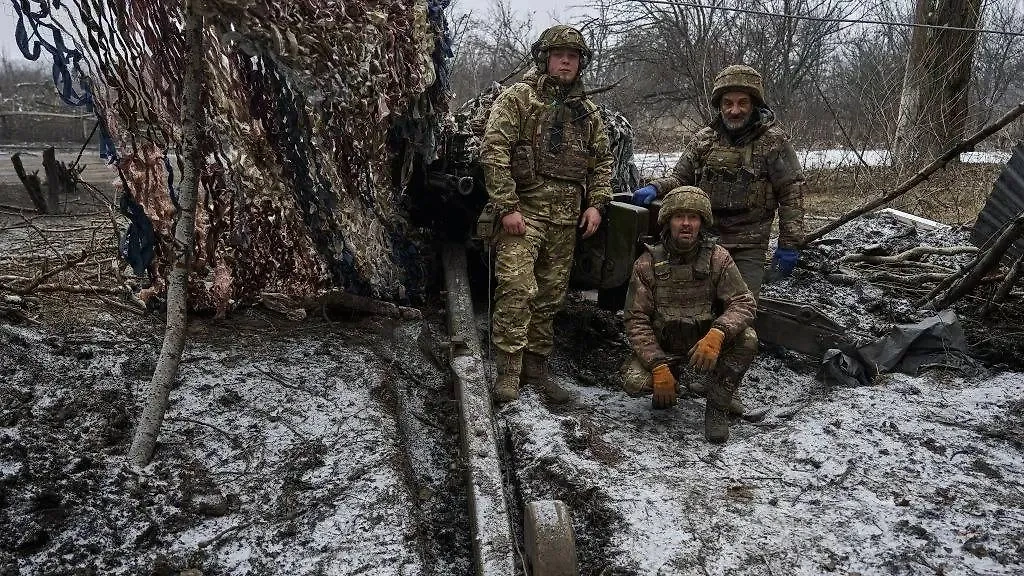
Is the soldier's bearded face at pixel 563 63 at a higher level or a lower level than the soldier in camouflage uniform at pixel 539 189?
higher

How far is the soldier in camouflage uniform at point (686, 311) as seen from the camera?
3.84 metres

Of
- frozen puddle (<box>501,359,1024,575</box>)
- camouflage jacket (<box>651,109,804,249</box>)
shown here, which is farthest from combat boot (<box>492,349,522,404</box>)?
camouflage jacket (<box>651,109,804,249</box>)

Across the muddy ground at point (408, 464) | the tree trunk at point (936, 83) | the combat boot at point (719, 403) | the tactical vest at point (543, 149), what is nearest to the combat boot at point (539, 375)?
the muddy ground at point (408, 464)

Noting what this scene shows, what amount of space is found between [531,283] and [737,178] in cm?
156

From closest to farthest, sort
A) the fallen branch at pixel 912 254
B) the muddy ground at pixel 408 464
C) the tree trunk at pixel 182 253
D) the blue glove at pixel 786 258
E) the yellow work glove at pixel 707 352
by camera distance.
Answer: the muddy ground at pixel 408 464 < the tree trunk at pixel 182 253 < the yellow work glove at pixel 707 352 < the blue glove at pixel 786 258 < the fallen branch at pixel 912 254

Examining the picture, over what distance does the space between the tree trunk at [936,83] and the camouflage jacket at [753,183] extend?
6889 millimetres

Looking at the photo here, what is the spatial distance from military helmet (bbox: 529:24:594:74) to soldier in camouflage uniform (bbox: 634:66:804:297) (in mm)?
956

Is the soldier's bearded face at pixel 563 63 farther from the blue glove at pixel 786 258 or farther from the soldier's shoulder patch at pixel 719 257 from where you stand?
the blue glove at pixel 786 258

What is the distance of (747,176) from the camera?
456 centimetres

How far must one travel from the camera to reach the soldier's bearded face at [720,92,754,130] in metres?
4.48

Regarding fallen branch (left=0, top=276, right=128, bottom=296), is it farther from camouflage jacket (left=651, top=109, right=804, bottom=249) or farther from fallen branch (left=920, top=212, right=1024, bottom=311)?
fallen branch (left=920, top=212, right=1024, bottom=311)

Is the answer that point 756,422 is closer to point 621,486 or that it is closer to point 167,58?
point 621,486

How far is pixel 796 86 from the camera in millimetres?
17188

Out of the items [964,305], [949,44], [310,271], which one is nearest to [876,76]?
[949,44]
